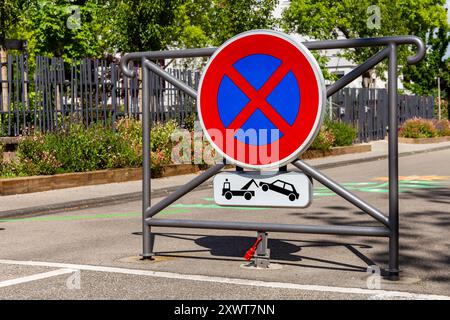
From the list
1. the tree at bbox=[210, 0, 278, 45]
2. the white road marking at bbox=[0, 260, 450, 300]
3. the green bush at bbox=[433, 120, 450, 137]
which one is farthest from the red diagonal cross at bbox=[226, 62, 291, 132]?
the green bush at bbox=[433, 120, 450, 137]

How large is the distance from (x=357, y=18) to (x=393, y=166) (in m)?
43.2

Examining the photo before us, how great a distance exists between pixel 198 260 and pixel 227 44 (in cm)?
208

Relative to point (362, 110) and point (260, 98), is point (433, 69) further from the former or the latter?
point (260, 98)

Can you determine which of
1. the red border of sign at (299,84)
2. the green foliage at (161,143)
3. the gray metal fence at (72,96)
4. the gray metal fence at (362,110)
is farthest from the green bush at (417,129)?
the red border of sign at (299,84)

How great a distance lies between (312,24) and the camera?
49.0m

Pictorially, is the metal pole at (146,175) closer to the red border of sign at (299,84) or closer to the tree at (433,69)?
the red border of sign at (299,84)

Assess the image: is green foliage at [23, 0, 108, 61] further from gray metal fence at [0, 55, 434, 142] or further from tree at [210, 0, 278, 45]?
gray metal fence at [0, 55, 434, 142]

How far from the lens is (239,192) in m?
6.76

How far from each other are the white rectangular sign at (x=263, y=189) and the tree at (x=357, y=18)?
126 ft

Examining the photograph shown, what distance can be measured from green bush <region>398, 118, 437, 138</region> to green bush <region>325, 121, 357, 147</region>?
759cm

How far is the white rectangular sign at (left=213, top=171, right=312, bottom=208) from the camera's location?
6.53 m
